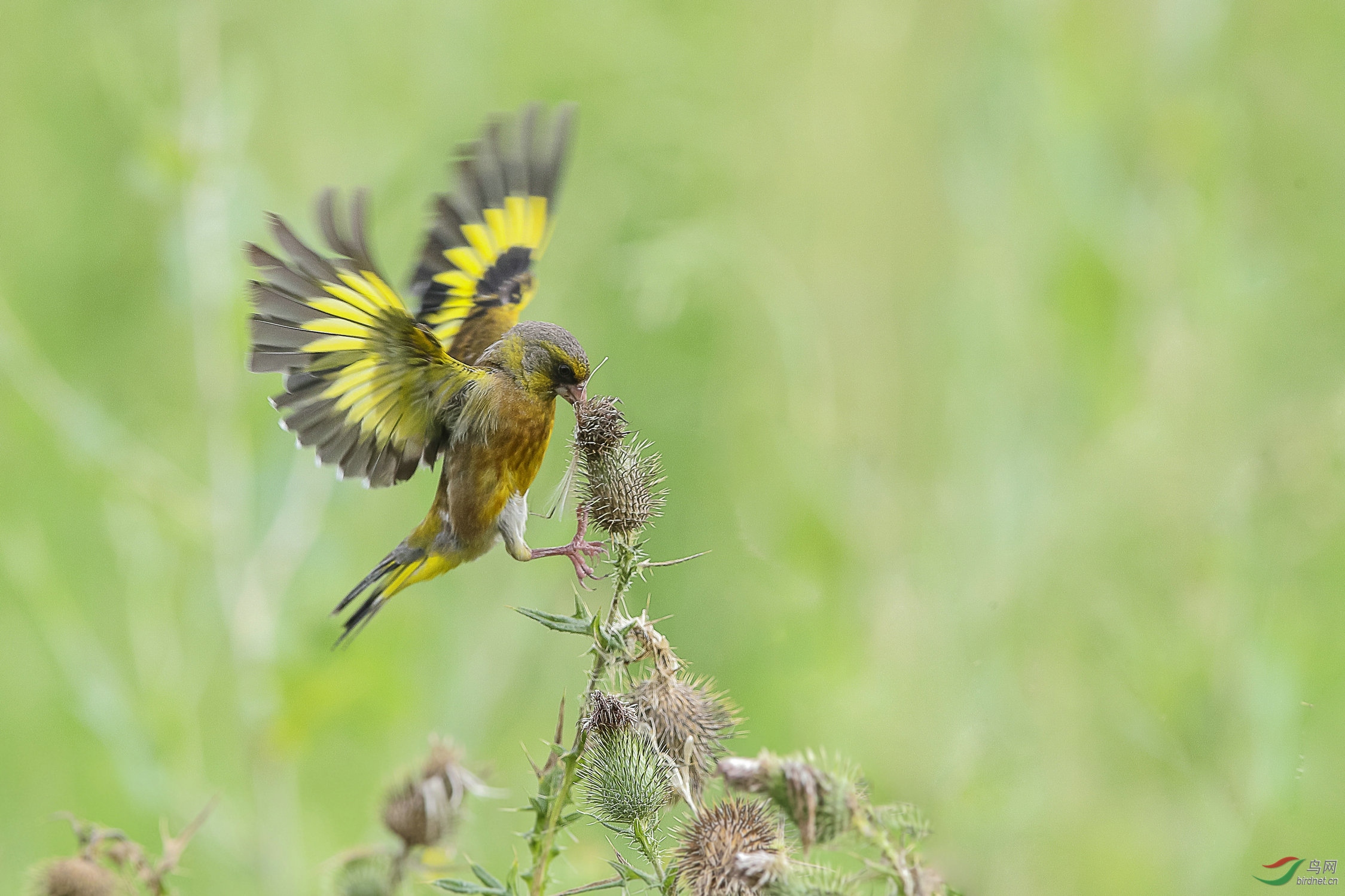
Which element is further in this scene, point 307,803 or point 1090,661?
point 307,803

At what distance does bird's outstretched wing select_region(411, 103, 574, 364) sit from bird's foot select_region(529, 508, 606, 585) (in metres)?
0.83

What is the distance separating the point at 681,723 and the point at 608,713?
0.12m

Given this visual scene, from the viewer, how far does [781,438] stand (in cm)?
453

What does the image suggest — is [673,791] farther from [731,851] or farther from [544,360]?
[544,360]

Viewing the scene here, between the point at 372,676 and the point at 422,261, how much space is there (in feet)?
4.24

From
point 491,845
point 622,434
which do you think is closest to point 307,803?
point 491,845

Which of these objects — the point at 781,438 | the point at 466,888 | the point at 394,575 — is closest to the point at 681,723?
the point at 466,888

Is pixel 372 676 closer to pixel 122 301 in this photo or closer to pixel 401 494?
pixel 401 494

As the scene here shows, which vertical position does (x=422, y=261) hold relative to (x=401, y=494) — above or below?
above

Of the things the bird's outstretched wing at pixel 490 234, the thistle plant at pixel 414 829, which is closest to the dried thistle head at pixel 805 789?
the thistle plant at pixel 414 829

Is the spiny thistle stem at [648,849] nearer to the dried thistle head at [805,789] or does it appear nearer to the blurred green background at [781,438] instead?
the dried thistle head at [805,789]

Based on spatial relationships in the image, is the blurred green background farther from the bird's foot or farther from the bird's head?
the bird's head

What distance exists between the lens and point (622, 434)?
2172 millimetres

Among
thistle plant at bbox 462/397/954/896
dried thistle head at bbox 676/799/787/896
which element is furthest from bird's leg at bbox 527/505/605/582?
dried thistle head at bbox 676/799/787/896
